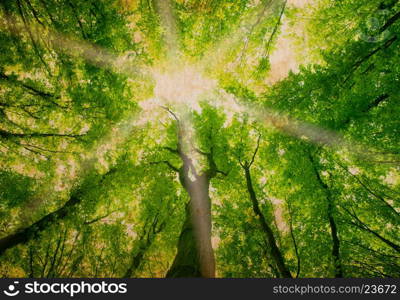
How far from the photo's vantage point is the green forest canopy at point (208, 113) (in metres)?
4.87

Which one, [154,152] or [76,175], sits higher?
[154,152]

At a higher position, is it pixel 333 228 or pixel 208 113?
pixel 208 113

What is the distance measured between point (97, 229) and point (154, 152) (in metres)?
6.53

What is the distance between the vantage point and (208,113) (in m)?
11.3

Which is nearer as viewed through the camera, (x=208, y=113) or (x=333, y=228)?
(x=333, y=228)

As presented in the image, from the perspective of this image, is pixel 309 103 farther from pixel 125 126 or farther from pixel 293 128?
pixel 125 126

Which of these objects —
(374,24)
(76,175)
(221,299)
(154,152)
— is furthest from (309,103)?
(76,175)

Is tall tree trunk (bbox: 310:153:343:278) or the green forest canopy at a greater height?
the green forest canopy

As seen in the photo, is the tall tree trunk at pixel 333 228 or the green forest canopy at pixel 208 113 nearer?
the green forest canopy at pixel 208 113

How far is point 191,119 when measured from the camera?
11.5m

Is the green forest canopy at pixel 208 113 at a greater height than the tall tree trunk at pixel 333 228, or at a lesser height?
greater

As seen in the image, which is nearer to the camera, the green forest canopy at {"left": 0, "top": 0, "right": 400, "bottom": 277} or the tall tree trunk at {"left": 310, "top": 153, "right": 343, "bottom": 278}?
the green forest canopy at {"left": 0, "top": 0, "right": 400, "bottom": 277}

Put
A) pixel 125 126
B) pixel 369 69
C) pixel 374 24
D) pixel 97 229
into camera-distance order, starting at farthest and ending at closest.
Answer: pixel 97 229 < pixel 125 126 < pixel 369 69 < pixel 374 24

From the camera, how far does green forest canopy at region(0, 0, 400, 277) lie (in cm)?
487
